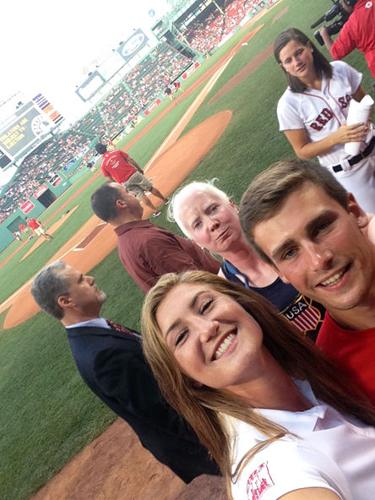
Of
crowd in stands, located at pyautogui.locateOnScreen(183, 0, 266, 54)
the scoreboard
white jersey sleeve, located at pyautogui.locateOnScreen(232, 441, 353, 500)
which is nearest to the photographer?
white jersey sleeve, located at pyautogui.locateOnScreen(232, 441, 353, 500)

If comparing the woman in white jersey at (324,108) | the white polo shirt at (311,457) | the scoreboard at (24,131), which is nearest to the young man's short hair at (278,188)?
the white polo shirt at (311,457)

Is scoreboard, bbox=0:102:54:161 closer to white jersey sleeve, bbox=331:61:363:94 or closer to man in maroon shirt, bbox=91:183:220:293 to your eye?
man in maroon shirt, bbox=91:183:220:293

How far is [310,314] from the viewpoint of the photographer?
2.31 meters

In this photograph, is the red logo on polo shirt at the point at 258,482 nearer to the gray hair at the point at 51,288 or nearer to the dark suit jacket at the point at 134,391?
the dark suit jacket at the point at 134,391

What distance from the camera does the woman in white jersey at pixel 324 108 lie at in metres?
3.14

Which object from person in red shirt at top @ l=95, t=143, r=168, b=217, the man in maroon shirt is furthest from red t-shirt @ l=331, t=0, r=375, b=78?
person in red shirt at top @ l=95, t=143, r=168, b=217

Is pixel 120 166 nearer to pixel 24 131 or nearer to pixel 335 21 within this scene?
pixel 335 21

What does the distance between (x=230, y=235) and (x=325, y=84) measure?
1576 mm

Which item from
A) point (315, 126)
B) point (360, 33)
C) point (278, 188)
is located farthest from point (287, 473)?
point (360, 33)

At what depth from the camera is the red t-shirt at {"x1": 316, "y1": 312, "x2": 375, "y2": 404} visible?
1518 mm

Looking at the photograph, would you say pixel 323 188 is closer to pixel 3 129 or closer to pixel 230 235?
pixel 230 235

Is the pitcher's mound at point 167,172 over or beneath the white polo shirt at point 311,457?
beneath

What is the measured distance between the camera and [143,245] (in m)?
3.21

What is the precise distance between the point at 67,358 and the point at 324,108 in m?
7.15
